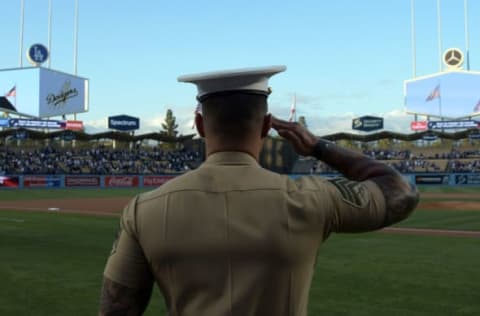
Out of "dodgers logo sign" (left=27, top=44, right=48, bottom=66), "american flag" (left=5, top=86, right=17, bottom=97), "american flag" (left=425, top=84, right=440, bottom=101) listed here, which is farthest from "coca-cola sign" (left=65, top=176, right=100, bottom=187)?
"american flag" (left=425, top=84, right=440, bottom=101)

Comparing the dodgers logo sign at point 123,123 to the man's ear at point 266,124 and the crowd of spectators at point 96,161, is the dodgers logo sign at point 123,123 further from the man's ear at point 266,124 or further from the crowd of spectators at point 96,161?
the man's ear at point 266,124

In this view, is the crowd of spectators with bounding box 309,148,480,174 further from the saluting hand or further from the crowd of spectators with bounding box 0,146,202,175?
the saluting hand

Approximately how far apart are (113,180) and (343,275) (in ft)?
137

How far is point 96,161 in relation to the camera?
2238 inches

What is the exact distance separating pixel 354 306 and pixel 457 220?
13545mm

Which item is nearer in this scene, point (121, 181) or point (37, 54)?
point (121, 181)

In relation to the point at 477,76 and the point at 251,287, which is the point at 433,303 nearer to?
the point at 251,287

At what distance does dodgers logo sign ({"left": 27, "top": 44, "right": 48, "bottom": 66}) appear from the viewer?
58.4 metres

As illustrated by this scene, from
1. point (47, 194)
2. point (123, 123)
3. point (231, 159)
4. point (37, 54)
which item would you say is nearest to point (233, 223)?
point (231, 159)

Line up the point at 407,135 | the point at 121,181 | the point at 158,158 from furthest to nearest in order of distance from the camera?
1. the point at 407,135
2. the point at 158,158
3. the point at 121,181

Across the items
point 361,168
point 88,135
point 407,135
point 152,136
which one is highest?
point 407,135

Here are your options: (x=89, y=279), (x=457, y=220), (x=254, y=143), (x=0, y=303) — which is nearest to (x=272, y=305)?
(x=254, y=143)

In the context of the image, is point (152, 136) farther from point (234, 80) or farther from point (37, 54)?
point (234, 80)

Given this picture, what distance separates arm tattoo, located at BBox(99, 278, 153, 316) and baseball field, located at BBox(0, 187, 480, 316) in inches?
198
